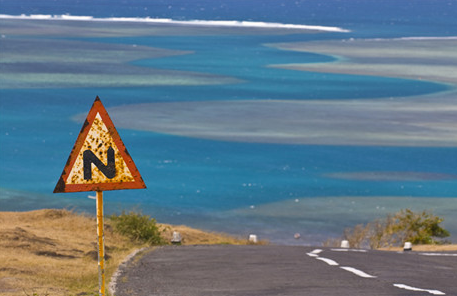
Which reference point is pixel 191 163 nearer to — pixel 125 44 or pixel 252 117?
pixel 252 117

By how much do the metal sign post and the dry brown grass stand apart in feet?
11.9

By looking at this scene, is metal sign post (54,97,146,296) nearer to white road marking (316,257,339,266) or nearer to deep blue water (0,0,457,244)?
white road marking (316,257,339,266)

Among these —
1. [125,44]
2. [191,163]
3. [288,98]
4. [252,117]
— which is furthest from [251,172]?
[125,44]

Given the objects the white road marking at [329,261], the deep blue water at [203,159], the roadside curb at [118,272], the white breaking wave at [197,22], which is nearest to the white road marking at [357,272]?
the white road marking at [329,261]

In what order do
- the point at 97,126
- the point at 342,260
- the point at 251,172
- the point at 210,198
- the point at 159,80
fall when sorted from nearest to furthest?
the point at 97,126, the point at 342,260, the point at 210,198, the point at 251,172, the point at 159,80

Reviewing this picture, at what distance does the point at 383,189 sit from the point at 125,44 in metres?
71.6

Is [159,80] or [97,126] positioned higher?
[159,80]

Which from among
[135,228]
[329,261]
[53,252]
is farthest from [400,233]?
[53,252]

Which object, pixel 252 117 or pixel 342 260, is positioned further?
pixel 252 117

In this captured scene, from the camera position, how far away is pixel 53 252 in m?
19.4

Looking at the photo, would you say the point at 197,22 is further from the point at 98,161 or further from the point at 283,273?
the point at 98,161

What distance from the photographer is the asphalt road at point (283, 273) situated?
14.2 metres

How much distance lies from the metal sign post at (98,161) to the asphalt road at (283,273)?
12.9 feet

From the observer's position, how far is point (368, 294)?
13.7 m
